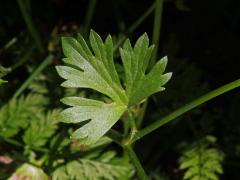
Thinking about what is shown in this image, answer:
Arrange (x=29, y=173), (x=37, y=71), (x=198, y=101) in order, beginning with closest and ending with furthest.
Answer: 1. (x=198, y=101)
2. (x=29, y=173)
3. (x=37, y=71)

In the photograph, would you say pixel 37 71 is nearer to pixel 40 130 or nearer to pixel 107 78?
pixel 40 130

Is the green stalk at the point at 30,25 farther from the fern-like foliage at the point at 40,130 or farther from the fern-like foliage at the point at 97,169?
the fern-like foliage at the point at 97,169

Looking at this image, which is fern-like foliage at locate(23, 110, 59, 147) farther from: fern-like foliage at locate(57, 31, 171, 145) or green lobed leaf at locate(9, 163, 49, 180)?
fern-like foliage at locate(57, 31, 171, 145)

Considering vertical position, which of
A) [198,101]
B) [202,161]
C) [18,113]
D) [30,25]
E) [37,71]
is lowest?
[202,161]

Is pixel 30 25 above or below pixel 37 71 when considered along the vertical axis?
above

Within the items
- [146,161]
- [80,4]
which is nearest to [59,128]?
[146,161]

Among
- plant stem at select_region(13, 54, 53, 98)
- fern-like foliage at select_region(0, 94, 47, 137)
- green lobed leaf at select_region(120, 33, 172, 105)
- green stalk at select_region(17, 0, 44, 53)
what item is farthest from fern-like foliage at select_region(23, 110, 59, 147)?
green lobed leaf at select_region(120, 33, 172, 105)

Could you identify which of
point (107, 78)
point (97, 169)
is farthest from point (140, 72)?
point (97, 169)
